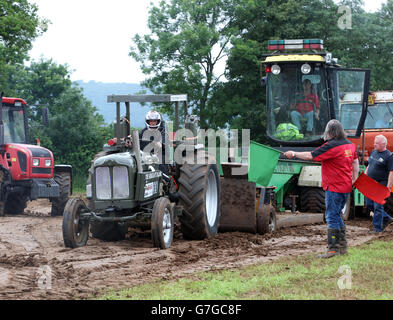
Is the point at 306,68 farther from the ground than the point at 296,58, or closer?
closer

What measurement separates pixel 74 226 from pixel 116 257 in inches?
43.2

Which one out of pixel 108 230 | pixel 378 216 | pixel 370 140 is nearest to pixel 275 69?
pixel 370 140

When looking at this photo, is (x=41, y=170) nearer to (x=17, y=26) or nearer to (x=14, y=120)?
(x=14, y=120)

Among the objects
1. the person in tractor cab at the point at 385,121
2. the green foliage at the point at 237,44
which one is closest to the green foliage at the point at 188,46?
the green foliage at the point at 237,44

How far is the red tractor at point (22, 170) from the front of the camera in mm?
15914

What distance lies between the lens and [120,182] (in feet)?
32.0

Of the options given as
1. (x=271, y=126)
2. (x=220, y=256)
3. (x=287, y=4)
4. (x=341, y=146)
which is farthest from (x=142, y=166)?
(x=287, y=4)

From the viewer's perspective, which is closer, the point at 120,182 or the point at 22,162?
the point at 120,182

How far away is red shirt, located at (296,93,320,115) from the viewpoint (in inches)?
594

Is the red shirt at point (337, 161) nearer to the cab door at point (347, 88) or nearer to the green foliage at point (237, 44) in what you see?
the cab door at point (347, 88)

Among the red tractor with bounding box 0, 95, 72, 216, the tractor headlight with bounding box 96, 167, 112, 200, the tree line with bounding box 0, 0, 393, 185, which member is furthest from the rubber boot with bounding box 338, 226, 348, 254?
the tree line with bounding box 0, 0, 393, 185

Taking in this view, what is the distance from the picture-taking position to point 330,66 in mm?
14953

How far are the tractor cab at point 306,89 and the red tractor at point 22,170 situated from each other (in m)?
5.55

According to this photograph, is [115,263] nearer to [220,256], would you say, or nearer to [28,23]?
[220,256]
